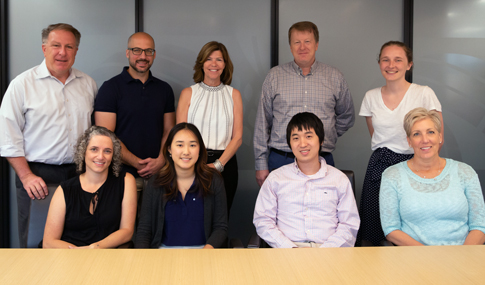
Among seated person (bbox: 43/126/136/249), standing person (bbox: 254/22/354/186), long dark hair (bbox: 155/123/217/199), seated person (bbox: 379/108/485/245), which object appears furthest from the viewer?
standing person (bbox: 254/22/354/186)

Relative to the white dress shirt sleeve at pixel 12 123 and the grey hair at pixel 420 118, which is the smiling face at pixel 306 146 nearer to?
the grey hair at pixel 420 118

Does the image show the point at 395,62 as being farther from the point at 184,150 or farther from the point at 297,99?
the point at 184,150

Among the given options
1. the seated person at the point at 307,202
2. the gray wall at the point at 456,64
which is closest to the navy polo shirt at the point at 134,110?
the seated person at the point at 307,202

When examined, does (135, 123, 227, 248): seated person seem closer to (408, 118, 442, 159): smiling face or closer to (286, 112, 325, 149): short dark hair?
(286, 112, 325, 149): short dark hair

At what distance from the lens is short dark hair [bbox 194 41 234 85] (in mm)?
2957

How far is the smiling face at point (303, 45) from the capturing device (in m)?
3.04

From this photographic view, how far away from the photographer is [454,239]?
7.06 feet

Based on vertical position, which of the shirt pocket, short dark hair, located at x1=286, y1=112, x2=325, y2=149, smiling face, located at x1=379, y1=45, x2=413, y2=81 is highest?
smiling face, located at x1=379, y1=45, x2=413, y2=81

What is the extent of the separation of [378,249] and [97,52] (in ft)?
10.2

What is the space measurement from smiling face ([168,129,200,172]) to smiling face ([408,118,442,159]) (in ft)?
4.24

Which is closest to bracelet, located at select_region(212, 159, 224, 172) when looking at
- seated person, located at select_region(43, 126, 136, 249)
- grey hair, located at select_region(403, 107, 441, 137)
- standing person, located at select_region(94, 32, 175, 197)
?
standing person, located at select_region(94, 32, 175, 197)

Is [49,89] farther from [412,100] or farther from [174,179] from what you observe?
[412,100]

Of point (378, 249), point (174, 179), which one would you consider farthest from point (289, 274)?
point (174, 179)

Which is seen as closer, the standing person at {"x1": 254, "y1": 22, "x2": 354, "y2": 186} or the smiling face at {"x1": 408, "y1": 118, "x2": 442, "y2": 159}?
the smiling face at {"x1": 408, "y1": 118, "x2": 442, "y2": 159}
